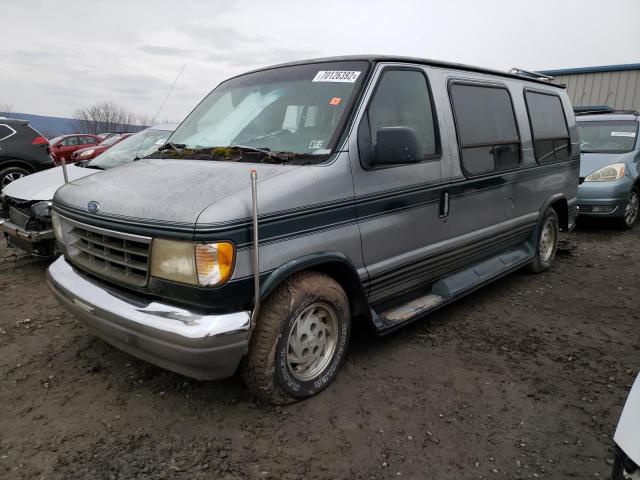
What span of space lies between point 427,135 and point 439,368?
1694 millimetres

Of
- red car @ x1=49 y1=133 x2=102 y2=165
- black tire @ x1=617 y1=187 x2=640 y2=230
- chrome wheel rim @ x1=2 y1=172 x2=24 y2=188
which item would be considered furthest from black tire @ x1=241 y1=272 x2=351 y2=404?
red car @ x1=49 y1=133 x2=102 y2=165

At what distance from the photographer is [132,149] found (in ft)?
20.2

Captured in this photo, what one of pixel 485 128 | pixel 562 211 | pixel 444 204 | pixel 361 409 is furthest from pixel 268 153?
pixel 562 211

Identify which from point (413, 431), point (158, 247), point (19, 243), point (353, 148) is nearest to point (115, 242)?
point (158, 247)

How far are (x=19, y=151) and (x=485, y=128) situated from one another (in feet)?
26.6

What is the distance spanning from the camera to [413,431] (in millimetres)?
2627

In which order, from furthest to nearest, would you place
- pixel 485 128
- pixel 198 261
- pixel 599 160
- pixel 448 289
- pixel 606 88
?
1. pixel 606 88
2. pixel 599 160
3. pixel 485 128
4. pixel 448 289
5. pixel 198 261

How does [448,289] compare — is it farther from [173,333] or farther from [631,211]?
[631,211]

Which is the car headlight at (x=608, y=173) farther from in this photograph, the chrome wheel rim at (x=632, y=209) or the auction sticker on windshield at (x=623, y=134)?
the auction sticker on windshield at (x=623, y=134)

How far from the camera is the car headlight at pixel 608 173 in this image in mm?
7289

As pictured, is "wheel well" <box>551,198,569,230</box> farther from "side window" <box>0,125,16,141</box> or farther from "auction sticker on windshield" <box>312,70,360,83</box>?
"side window" <box>0,125,16,141</box>

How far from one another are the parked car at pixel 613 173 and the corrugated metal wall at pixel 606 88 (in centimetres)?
630

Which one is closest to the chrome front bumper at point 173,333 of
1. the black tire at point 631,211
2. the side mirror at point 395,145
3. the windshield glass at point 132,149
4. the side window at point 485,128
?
the side mirror at point 395,145

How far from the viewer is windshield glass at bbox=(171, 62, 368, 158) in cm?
298
